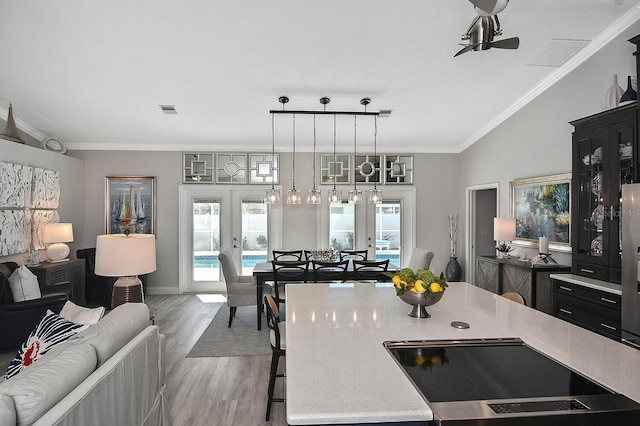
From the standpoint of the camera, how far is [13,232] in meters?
4.75

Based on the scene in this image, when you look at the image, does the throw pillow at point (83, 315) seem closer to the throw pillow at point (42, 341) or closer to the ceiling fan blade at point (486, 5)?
the throw pillow at point (42, 341)

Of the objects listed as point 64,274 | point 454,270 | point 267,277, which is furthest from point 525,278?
point 64,274

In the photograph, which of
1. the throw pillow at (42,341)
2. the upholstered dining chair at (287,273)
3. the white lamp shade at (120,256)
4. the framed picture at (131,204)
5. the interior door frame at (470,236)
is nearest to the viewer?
the throw pillow at (42,341)

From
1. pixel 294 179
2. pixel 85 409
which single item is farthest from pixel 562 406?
pixel 294 179

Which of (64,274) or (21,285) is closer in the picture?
(21,285)

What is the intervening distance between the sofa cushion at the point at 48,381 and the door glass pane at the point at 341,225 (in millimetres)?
5154

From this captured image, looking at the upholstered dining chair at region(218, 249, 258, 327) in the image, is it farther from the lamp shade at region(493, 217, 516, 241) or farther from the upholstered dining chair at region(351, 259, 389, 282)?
the lamp shade at region(493, 217, 516, 241)

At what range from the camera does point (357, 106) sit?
4.90 metres

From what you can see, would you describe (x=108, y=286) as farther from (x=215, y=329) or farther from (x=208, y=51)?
(x=208, y=51)

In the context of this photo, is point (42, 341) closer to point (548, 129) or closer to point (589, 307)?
point (589, 307)

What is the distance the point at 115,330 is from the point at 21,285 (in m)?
2.74

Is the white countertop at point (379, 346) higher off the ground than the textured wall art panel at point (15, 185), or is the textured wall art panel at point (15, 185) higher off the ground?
the textured wall art panel at point (15, 185)

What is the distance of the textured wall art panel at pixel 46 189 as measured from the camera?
5.11m

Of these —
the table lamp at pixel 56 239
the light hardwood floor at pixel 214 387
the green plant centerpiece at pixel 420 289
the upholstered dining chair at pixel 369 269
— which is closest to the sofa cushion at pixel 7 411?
the light hardwood floor at pixel 214 387
